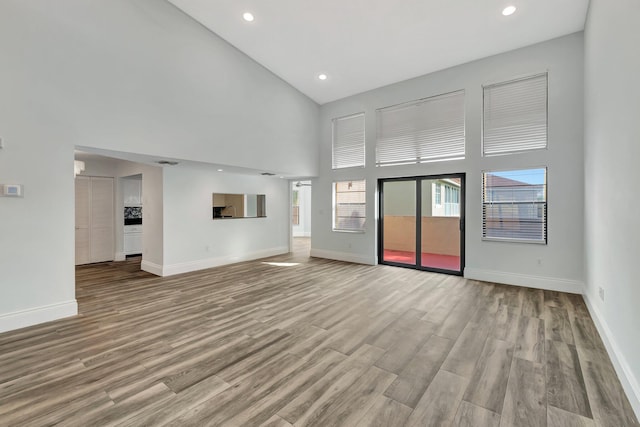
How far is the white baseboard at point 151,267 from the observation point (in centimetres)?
569

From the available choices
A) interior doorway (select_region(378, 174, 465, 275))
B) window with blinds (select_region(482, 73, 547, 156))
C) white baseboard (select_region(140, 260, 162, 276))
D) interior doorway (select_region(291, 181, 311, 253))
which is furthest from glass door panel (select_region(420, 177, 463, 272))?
interior doorway (select_region(291, 181, 311, 253))

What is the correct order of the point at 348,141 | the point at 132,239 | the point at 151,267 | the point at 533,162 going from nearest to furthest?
the point at 533,162
the point at 151,267
the point at 348,141
the point at 132,239

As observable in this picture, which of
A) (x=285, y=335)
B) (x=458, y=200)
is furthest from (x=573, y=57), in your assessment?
(x=285, y=335)

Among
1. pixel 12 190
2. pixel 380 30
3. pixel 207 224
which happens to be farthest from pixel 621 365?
pixel 207 224

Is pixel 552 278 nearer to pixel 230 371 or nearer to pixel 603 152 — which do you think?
pixel 603 152

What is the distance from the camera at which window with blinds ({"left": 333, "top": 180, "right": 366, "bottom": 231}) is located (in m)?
7.05

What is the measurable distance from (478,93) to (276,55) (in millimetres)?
4041

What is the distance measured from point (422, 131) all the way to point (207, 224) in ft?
17.4

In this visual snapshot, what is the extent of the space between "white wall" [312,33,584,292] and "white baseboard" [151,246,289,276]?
3081 millimetres

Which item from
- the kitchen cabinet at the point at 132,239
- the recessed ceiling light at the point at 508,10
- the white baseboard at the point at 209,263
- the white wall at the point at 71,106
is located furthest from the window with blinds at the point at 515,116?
the kitchen cabinet at the point at 132,239

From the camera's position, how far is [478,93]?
525 cm

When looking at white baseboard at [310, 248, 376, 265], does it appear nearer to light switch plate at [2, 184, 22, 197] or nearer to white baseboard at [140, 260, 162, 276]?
Answer: white baseboard at [140, 260, 162, 276]

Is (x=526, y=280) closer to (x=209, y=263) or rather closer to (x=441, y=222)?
(x=441, y=222)

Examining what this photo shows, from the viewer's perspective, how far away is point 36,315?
327 cm
